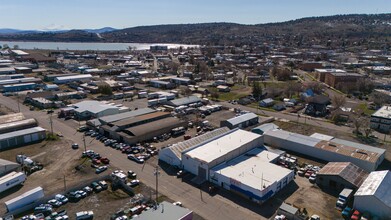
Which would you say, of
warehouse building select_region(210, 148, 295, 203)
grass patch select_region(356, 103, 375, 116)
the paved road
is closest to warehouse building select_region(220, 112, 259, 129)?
warehouse building select_region(210, 148, 295, 203)

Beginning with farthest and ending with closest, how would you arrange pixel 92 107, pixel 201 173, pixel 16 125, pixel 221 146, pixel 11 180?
pixel 92 107 → pixel 16 125 → pixel 221 146 → pixel 201 173 → pixel 11 180

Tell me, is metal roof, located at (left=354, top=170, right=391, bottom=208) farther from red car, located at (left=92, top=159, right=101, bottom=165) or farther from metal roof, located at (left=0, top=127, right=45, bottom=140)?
metal roof, located at (left=0, top=127, right=45, bottom=140)

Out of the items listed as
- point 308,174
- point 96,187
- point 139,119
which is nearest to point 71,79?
point 139,119

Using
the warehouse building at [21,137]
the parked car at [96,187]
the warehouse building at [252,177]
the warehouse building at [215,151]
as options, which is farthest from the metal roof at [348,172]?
the warehouse building at [21,137]

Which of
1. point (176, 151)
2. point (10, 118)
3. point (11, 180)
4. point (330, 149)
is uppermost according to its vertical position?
point (10, 118)

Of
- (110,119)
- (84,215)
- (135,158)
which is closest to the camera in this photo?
(84,215)

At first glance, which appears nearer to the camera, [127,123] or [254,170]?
[254,170]

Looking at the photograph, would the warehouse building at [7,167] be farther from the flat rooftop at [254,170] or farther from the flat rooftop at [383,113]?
the flat rooftop at [383,113]

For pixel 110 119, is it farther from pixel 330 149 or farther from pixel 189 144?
pixel 330 149
